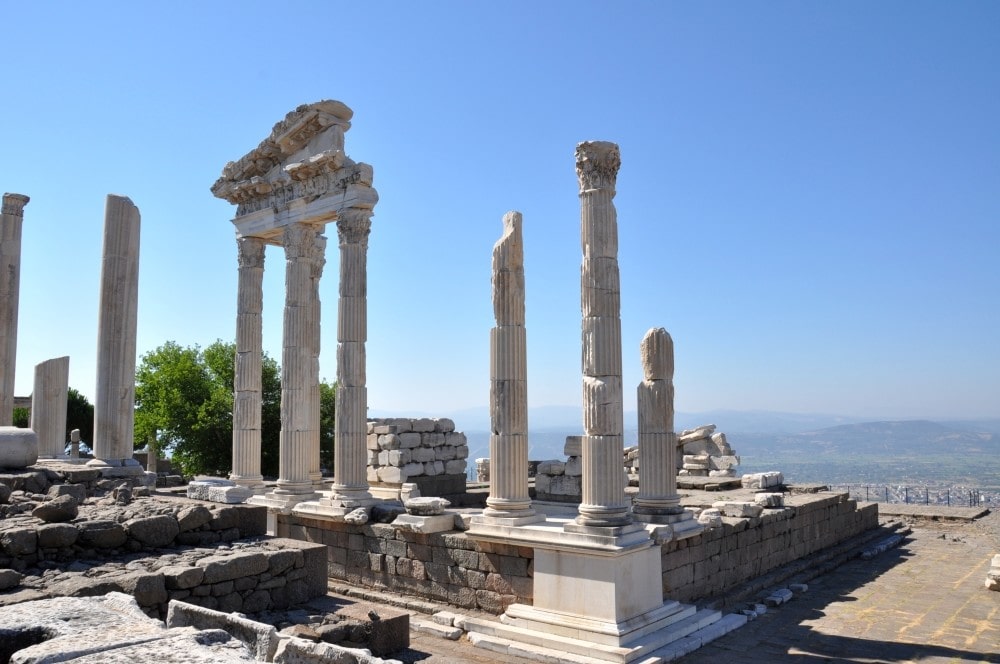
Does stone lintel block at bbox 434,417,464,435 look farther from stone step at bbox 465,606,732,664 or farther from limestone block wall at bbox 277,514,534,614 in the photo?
stone step at bbox 465,606,732,664

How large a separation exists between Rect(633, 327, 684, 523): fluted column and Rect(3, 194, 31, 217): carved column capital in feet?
61.6

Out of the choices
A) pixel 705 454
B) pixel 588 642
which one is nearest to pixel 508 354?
pixel 588 642

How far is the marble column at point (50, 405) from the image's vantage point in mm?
23125

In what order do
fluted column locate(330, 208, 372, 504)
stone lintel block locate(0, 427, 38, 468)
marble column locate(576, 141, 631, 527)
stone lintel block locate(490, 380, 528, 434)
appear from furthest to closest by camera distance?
1. stone lintel block locate(0, 427, 38, 468)
2. fluted column locate(330, 208, 372, 504)
3. stone lintel block locate(490, 380, 528, 434)
4. marble column locate(576, 141, 631, 527)

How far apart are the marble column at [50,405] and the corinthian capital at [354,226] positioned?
13.6 metres

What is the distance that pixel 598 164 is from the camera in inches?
449

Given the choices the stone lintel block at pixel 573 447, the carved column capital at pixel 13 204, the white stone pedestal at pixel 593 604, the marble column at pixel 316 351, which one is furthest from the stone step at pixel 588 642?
the carved column capital at pixel 13 204

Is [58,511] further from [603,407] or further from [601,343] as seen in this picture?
[601,343]

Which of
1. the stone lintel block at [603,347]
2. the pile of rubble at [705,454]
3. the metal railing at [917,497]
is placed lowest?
the metal railing at [917,497]

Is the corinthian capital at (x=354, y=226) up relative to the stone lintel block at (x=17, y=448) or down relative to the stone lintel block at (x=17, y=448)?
up

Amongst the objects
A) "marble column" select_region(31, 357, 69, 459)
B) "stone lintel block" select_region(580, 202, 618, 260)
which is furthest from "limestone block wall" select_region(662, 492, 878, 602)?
"marble column" select_region(31, 357, 69, 459)

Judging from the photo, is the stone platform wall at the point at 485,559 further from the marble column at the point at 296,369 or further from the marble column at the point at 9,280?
the marble column at the point at 9,280

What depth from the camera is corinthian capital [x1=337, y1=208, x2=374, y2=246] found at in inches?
599

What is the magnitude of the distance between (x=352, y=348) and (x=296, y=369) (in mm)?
1574
